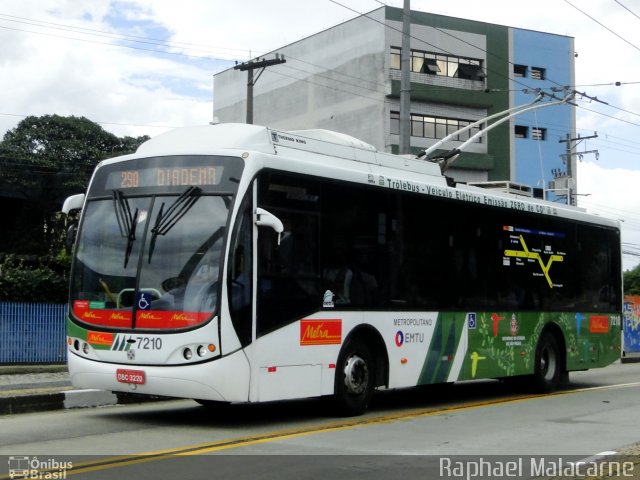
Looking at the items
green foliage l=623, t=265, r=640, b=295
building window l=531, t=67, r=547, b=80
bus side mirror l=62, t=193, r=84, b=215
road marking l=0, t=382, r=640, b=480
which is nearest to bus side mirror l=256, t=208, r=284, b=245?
road marking l=0, t=382, r=640, b=480

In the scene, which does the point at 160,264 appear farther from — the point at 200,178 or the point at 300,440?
the point at 300,440

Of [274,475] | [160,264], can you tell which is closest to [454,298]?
[160,264]

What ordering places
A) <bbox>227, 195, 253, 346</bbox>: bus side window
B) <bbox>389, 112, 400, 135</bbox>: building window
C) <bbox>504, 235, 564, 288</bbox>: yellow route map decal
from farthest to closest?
1. <bbox>389, 112, 400, 135</bbox>: building window
2. <bbox>504, 235, 564, 288</bbox>: yellow route map decal
3. <bbox>227, 195, 253, 346</bbox>: bus side window

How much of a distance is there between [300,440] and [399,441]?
108cm

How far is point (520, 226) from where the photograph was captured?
15.3 metres

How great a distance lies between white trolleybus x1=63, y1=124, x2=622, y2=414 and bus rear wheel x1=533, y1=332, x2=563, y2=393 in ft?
5.42

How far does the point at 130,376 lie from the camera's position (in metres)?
9.98

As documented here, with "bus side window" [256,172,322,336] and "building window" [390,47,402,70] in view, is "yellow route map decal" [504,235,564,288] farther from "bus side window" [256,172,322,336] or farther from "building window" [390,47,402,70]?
"building window" [390,47,402,70]

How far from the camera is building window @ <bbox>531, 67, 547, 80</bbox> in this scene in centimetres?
5731

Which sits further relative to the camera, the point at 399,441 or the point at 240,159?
the point at 240,159

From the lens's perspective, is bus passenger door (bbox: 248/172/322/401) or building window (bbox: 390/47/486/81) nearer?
bus passenger door (bbox: 248/172/322/401)

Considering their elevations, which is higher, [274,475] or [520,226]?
[520,226]

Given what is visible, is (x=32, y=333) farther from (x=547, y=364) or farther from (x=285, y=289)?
(x=285, y=289)

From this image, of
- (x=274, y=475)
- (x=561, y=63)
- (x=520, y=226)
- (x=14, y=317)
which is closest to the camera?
(x=274, y=475)
